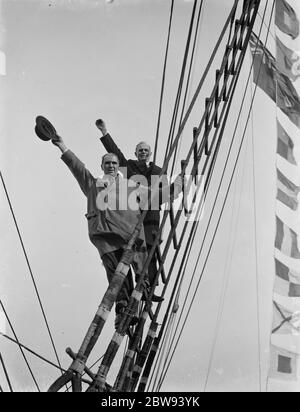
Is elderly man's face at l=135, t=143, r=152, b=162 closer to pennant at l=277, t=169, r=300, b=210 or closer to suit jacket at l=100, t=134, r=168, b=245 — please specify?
suit jacket at l=100, t=134, r=168, b=245

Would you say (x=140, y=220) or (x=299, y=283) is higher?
(x=299, y=283)

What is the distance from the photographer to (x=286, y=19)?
37.4 feet

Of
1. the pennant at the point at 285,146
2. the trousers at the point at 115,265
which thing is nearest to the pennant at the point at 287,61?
the pennant at the point at 285,146

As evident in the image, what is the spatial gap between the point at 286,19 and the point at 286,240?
279 cm

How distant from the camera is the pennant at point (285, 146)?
1132cm

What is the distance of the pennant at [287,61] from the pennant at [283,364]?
11.4ft

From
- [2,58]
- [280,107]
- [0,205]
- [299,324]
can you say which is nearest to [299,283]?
[299,324]

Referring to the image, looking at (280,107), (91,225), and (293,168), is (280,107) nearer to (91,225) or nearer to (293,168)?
(293,168)

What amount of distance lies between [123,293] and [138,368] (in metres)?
1.13

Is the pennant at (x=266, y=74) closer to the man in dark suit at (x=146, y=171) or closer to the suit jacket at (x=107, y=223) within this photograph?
the man in dark suit at (x=146, y=171)

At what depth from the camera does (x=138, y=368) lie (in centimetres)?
649

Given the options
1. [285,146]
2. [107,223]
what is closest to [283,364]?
[285,146]

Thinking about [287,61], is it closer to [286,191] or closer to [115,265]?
[286,191]

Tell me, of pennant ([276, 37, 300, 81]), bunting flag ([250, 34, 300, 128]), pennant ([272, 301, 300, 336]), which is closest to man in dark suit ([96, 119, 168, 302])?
pennant ([272, 301, 300, 336])
